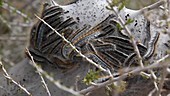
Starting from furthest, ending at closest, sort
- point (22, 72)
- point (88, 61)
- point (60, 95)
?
point (22, 72) → point (60, 95) → point (88, 61)

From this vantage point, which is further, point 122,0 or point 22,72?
point 22,72

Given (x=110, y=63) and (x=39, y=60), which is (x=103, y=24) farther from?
(x=39, y=60)

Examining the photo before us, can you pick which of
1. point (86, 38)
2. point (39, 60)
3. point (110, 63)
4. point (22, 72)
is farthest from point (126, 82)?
point (22, 72)

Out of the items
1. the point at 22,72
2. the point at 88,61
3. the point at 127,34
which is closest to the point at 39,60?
the point at 22,72

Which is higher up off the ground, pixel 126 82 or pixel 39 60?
pixel 39 60

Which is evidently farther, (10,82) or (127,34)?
(10,82)

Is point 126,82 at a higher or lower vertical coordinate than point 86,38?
lower

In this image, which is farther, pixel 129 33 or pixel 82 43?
pixel 82 43

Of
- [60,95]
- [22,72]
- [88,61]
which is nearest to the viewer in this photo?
[88,61]

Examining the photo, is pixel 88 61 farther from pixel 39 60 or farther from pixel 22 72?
pixel 22 72
